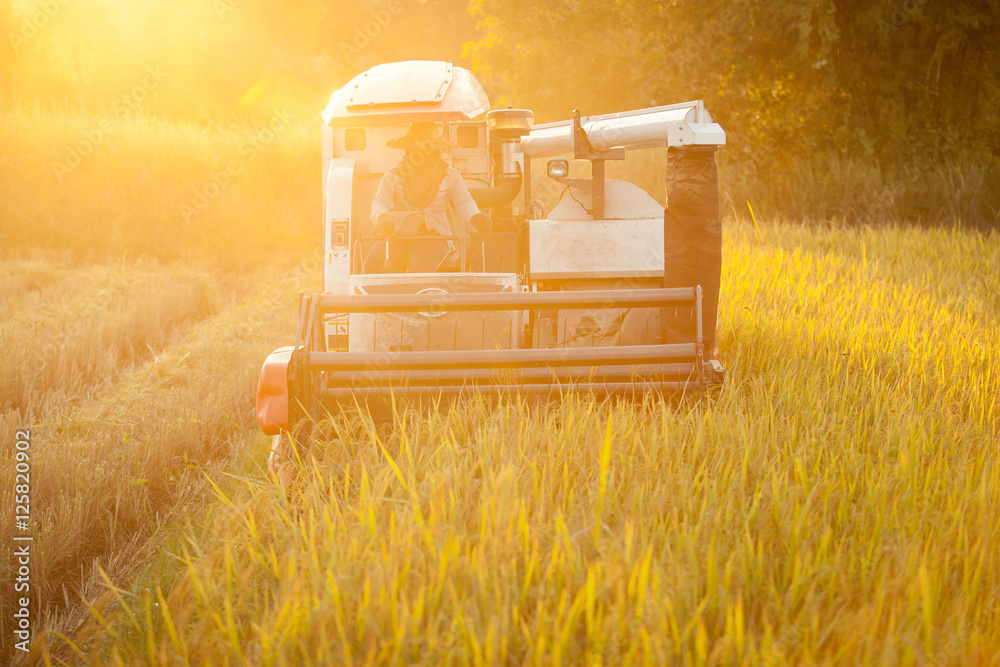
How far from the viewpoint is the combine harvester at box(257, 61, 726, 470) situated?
12.6 ft

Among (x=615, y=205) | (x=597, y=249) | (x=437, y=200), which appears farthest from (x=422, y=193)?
(x=597, y=249)

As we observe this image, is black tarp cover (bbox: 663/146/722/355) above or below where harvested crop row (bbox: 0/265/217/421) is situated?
above

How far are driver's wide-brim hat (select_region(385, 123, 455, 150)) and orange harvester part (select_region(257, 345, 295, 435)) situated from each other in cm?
260

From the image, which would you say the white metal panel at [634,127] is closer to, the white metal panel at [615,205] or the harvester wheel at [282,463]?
the white metal panel at [615,205]

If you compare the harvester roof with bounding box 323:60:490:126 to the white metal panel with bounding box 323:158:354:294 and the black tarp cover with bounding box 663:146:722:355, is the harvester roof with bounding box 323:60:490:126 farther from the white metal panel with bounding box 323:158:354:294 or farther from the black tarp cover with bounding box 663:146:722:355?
the black tarp cover with bounding box 663:146:722:355

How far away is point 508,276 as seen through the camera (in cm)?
447

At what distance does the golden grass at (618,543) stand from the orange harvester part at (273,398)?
0.75 feet

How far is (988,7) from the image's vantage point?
12961 millimetres

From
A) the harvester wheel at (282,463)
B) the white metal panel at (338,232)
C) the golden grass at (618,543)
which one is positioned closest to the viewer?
the golden grass at (618,543)

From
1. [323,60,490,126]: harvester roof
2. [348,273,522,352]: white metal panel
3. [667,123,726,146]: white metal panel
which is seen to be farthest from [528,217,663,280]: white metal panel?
[323,60,490,126]: harvester roof

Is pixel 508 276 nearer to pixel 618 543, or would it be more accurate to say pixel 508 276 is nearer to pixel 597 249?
pixel 597 249

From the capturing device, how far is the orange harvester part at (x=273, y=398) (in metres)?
3.82

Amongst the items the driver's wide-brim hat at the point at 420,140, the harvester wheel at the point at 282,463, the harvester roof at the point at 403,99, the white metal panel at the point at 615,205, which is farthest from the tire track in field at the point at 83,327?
the white metal panel at the point at 615,205

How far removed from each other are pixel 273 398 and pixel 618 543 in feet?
6.71
